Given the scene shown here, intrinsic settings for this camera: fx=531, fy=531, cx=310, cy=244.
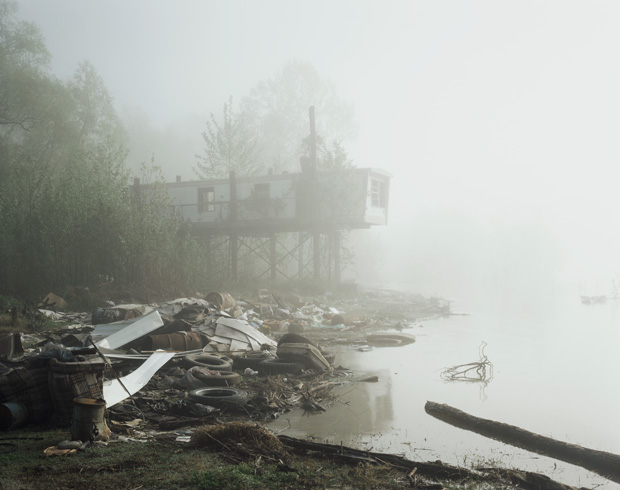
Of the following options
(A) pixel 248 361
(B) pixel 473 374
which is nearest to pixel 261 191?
(A) pixel 248 361

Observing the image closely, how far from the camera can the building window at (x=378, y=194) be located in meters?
29.3

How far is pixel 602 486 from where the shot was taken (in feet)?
16.5

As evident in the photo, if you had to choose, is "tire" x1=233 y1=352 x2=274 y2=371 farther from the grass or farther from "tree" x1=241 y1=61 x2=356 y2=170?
"tree" x1=241 y1=61 x2=356 y2=170

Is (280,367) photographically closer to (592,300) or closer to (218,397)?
(218,397)

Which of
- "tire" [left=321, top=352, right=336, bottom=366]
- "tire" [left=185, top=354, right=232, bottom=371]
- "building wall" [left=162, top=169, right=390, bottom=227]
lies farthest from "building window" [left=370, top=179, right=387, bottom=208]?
"tire" [left=185, top=354, right=232, bottom=371]

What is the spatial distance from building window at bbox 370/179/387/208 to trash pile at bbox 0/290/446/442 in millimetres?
15582

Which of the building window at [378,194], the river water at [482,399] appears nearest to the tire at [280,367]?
the river water at [482,399]

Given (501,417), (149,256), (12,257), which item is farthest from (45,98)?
(501,417)

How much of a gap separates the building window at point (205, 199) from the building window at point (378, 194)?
859 centimetres

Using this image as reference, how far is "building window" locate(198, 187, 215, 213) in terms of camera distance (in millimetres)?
27900

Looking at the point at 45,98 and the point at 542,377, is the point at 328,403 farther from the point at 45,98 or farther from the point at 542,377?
the point at 45,98

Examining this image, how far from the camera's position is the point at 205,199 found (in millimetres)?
28281

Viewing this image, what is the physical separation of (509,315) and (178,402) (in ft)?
60.4

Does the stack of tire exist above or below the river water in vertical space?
above
